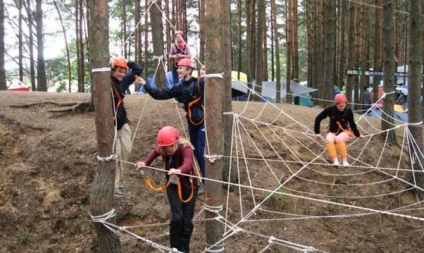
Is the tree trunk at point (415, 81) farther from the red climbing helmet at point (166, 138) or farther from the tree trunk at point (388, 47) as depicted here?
the red climbing helmet at point (166, 138)

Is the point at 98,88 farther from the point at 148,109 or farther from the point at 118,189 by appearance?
the point at 148,109

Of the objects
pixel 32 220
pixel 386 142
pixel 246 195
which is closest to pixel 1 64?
pixel 32 220

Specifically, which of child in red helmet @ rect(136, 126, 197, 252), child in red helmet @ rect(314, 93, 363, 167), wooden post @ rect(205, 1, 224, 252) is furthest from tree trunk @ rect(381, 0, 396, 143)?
child in red helmet @ rect(136, 126, 197, 252)

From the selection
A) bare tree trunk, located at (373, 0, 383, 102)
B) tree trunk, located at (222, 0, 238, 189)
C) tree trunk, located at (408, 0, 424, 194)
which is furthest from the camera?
bare tree trunk, located at (373, 0, 383, 102)

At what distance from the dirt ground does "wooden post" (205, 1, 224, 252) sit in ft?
1.87

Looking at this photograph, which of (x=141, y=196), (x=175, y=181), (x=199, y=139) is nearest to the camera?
(x=175, y=181)

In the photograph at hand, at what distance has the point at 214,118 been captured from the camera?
3.02 m

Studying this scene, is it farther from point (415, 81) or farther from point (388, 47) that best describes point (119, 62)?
point (388, 47)

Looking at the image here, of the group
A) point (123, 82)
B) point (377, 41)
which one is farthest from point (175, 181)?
point (377, 41)

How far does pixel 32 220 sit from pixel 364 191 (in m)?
4.03

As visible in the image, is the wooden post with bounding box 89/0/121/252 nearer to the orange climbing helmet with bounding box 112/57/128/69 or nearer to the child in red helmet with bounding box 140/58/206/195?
the orange climbing helmet with bounding box 112/57/128/69

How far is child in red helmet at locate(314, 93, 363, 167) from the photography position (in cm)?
500

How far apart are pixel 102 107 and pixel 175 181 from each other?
744 millimetres

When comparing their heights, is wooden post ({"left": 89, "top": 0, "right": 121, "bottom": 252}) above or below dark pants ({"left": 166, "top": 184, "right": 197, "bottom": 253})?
above
